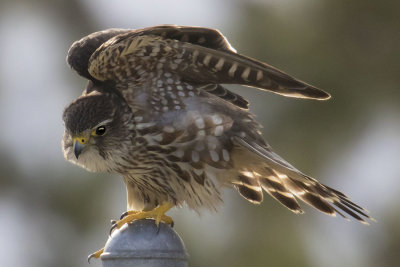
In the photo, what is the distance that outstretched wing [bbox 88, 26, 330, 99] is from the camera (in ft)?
16.6

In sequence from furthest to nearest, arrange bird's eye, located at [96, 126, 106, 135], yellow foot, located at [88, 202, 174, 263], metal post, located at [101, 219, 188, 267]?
bird's eye, located at [96, 126, 106, 135]
yellow foot, located at [88, 202, 174, 263]
metal post, located at [101, 219, 188, 267]

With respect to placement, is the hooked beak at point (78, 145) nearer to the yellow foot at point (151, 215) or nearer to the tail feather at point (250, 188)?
the yellow foot at point (151, 215)

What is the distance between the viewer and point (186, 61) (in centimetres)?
523

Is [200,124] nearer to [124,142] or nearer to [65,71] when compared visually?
[124,142]

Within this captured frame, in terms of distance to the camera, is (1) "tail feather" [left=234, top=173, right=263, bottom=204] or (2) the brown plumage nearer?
(2) the brown plumage

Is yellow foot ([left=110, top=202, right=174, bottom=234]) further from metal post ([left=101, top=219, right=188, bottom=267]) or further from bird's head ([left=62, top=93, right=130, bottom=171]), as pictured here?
metal post ([left=101, top=219, right=188, bottom=267])

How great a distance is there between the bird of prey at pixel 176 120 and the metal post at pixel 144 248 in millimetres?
885

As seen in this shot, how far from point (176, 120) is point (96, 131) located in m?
0.40

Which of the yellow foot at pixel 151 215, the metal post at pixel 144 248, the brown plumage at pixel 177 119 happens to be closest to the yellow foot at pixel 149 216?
the yellow foot at pixel 151 215

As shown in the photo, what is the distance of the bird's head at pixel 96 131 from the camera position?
513 cm

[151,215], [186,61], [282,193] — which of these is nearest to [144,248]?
[151,215]

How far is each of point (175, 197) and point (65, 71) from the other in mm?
5489

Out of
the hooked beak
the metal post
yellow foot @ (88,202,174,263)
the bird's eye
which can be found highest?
the metal post

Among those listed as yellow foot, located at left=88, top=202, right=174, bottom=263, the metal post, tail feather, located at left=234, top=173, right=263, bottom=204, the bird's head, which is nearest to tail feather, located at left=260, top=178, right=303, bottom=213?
tail feather, located at left=234, top=173, right=263, bottom=204
